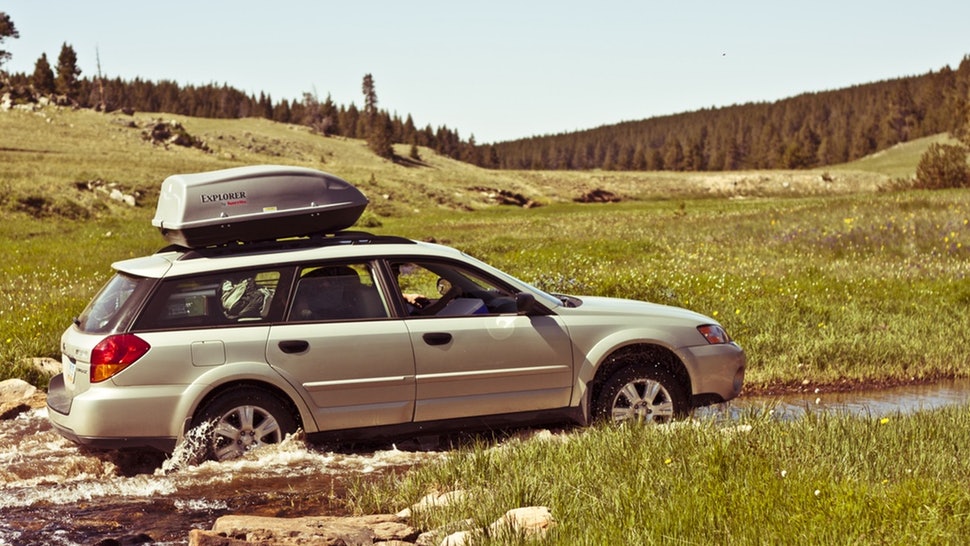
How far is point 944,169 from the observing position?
148 feet

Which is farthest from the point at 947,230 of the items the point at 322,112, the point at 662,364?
the point at 322,112

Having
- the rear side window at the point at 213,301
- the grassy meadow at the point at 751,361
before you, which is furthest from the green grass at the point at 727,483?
the rear side window at the point at 213,301

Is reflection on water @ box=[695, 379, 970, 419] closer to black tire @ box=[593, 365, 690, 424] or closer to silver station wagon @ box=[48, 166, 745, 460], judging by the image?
black tire @ box=[593, 365, 690, 424]

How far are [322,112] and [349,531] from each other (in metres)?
166

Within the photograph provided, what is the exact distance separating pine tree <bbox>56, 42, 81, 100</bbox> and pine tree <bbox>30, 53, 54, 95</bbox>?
1.20 metres

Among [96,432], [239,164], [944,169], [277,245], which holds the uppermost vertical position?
[239,164]

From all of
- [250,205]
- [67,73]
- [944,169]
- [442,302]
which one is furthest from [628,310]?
[67,73]

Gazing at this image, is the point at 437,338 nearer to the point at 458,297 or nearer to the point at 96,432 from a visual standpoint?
the point at 458,297

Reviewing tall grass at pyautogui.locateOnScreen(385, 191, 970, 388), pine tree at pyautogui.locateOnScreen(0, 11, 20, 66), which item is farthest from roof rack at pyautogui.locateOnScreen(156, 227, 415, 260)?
pine tree at pyautogui.locateOnScreen(0, 11, 20, 66)

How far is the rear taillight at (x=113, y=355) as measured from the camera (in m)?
6.73

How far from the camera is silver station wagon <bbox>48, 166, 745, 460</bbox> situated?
268 inches

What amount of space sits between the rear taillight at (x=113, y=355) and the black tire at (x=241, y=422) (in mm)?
615

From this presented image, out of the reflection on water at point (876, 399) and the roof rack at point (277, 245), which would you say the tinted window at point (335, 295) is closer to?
the roof rack at point (277, 245)

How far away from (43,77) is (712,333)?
139539 millimetres
